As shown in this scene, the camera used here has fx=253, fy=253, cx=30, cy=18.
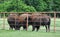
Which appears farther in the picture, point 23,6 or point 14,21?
point 23,6

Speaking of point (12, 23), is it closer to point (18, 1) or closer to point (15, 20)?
point (15, 20)

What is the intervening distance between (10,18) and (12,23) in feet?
1.62

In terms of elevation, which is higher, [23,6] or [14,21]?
[14,21]

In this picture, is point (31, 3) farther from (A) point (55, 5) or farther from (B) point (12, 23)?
(B) point (12, 23)

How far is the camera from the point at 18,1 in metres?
39.7

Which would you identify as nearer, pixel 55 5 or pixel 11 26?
pixel 11 26

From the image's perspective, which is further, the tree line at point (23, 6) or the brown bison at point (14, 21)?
the tree line at point (23, 6)

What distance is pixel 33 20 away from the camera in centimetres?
1719

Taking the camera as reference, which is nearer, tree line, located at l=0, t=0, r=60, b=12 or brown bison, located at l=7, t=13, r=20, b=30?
brown bison, located at l=7, t=13, r=20, b=30

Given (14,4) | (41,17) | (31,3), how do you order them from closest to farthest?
1. (41,17)
2. (14,4)
3. (31,3)

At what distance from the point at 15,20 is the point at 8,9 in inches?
897

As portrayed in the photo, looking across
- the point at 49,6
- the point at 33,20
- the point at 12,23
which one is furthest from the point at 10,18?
the point at 49,6

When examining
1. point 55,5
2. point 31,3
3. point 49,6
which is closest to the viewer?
point 31,3

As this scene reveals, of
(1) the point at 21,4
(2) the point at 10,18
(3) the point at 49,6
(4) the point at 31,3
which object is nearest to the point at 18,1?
(1) the point at 21,4
